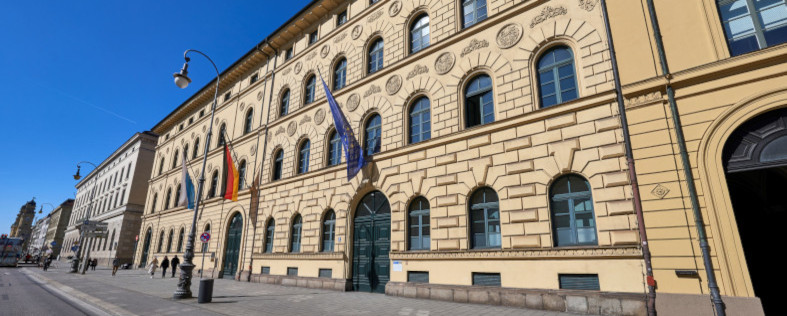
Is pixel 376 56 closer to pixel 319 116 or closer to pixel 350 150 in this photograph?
pixel 319 116

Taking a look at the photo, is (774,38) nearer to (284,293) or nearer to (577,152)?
(577,152)

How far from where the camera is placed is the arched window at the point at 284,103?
2294 cm

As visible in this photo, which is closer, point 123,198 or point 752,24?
point 752,24

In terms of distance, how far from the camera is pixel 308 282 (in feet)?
54.0

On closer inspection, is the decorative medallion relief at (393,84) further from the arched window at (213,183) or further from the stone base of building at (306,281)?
the arched window at (213,183)

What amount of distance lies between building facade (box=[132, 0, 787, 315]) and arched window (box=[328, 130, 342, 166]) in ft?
0.54

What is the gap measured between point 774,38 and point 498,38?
7.12 metres

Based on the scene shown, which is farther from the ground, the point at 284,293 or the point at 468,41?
the point at 468,41

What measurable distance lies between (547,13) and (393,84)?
267 inches

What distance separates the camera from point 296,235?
732 inches

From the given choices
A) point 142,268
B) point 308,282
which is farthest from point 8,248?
point 308,282

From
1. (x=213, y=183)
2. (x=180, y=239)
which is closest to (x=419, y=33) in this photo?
(x=213, y=183)

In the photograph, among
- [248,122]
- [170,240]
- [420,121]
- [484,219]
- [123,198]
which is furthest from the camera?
[123,198]

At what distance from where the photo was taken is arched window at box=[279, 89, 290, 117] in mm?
22938
